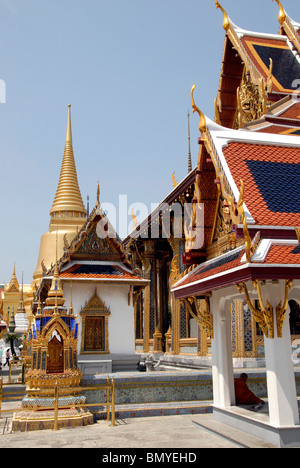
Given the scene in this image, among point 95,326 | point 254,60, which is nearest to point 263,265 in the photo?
point 95,326

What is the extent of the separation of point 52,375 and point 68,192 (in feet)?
103

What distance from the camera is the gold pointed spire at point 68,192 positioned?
126 ft

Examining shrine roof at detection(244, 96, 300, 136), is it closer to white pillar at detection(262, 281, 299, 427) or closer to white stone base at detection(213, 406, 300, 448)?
white pillar at detection(262, 281, 299, 427)

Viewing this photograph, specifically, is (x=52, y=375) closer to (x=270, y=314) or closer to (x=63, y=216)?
(x=270, y=314)

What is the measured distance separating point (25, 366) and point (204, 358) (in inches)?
241

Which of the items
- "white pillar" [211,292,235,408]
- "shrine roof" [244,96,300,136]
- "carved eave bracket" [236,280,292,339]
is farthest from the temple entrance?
"shrine roof" [244,96,300,136]

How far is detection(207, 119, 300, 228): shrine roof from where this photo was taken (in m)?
6.28

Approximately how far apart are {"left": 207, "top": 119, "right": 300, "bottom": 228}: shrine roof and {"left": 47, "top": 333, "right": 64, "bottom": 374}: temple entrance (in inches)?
212

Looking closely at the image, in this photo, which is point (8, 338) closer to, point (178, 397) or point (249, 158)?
point (178, 397)

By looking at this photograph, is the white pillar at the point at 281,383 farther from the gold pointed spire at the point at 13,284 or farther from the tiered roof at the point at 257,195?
the gold pointed spire at the point at 13,284

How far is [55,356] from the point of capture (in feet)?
33.0

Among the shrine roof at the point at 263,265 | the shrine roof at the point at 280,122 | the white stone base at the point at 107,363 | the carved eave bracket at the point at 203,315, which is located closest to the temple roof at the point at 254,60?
the shrine roof at the point at 280,122

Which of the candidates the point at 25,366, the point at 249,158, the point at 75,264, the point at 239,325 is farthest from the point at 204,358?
the point at 249,158

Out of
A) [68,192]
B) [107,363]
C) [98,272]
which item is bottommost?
[107,363]
